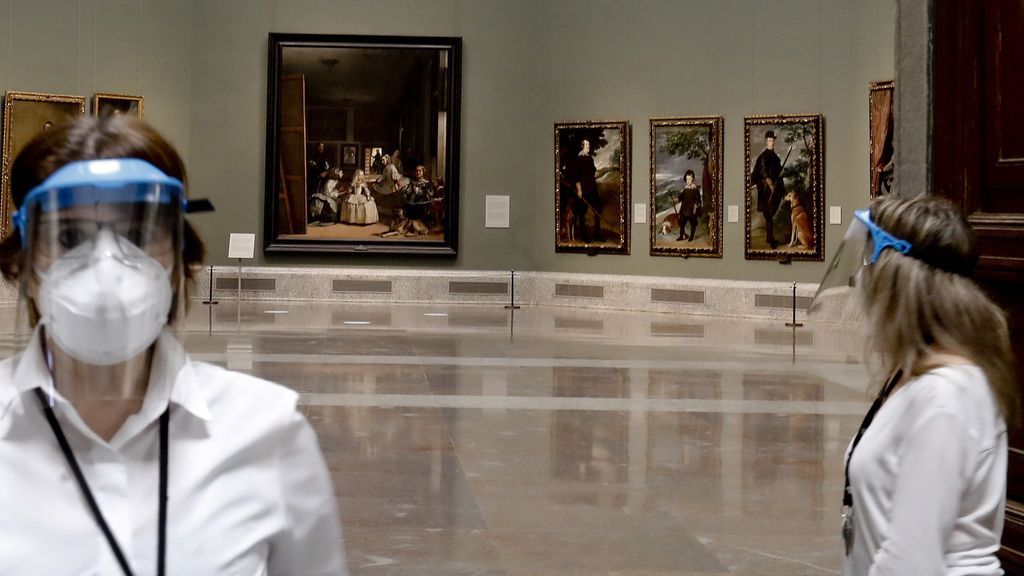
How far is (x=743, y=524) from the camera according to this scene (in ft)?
24.0

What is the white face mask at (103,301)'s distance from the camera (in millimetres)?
1886

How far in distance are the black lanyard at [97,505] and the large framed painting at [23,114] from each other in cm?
2540

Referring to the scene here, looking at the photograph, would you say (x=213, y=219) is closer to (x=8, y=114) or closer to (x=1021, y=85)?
(x=8, y=114)

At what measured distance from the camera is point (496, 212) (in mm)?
29656

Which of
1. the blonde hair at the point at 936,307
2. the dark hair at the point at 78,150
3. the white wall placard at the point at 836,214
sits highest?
the white wall placard at the point at 836,214

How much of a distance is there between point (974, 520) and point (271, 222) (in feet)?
87.9

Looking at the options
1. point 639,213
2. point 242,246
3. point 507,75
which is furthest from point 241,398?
point 507,75

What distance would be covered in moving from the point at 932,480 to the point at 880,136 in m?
20.4

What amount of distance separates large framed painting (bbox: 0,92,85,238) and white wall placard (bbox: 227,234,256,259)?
4.24 metres

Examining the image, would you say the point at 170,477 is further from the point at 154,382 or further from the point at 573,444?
the point at 573,444

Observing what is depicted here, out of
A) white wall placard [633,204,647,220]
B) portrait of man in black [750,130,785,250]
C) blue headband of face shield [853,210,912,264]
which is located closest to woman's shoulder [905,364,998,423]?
blue headband of face shield [853,210,912,264]

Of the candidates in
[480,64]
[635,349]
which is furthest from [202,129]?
[635,349]

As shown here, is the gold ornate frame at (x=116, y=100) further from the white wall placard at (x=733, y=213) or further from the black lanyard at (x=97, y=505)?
the black lanyard at (x=97, y=505)

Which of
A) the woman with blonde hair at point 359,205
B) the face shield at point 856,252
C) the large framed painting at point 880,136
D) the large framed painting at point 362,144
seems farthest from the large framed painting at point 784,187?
the face shield at point 856,252
